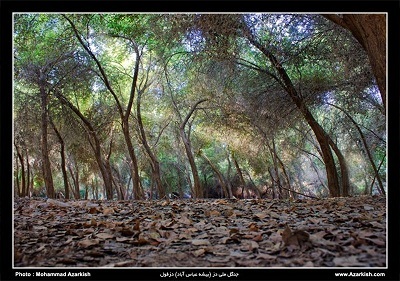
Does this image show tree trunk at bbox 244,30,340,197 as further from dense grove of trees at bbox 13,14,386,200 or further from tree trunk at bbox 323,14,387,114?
tree trunk at bbox 323,14,387,114

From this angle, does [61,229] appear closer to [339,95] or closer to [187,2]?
[187,2]

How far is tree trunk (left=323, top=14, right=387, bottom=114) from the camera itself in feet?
8.49

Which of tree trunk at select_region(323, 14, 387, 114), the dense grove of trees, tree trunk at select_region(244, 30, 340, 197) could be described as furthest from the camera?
Answer: tree trunk at select_region(244, 30, 340, 197)

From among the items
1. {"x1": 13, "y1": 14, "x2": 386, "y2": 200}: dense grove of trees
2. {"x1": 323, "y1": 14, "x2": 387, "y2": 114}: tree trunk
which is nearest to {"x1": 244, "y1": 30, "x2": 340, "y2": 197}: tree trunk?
{"x1": 13, "y1": 14, "x2": 386, "y2": 200}: dense grove of trees

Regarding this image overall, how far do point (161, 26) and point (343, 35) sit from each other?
3.04 m

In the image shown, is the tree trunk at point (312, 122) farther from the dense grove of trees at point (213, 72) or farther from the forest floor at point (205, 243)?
the forest floor at point (205, 243)

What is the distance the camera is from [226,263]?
6.20 feet

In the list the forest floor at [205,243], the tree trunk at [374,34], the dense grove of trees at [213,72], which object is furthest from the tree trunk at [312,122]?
the forest floor at [205,243]

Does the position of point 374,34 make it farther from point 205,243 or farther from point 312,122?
point 312,122

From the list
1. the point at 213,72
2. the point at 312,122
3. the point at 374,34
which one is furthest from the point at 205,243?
the point at 312,122

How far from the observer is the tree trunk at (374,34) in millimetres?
2588

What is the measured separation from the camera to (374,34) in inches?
106
